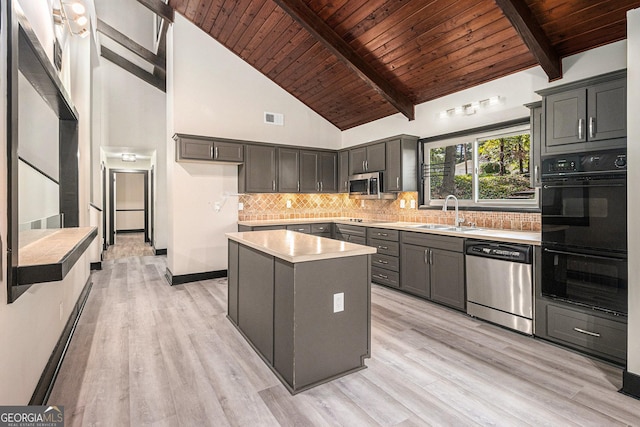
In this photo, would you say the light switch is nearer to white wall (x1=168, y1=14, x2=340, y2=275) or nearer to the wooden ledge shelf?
the wooden ledge shelf

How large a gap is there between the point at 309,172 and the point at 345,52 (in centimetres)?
222

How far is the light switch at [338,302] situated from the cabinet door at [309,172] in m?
Result: 3.65

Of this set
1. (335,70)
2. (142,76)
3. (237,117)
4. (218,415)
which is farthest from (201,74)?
(218,415)

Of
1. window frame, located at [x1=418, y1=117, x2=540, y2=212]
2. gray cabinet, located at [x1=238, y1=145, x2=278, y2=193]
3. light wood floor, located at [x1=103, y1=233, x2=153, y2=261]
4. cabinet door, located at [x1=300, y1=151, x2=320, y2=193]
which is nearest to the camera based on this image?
window frame, located at [x1=418, y1=117, x2=540, y2=212]

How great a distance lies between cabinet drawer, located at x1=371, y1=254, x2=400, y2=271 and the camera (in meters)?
4.50

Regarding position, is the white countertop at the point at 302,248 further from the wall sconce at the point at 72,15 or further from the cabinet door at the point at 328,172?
the cabinet door at the point at 328,172

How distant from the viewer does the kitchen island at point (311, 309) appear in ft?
7.32

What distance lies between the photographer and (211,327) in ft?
10.9

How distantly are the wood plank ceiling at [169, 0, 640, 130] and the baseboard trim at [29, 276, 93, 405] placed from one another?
404 centimetres

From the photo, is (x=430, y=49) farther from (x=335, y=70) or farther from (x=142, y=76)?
(x=142, y=76)

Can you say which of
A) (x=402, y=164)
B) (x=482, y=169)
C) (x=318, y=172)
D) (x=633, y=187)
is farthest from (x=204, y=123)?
(x=633, y=187)

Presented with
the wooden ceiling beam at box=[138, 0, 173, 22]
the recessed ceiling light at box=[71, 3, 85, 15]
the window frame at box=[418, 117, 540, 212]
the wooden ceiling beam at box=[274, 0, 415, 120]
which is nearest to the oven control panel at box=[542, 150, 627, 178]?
the window frame at box=[418, 117, 540, 212]

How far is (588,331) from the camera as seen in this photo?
2686 mm

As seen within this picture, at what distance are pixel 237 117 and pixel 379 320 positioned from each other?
3.93 meters
